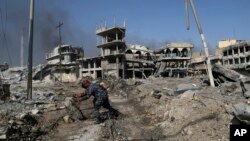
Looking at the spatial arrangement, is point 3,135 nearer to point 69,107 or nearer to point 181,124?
point 69,107

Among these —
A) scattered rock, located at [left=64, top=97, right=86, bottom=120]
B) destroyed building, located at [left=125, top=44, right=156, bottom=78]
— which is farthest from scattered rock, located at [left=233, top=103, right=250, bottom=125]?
destroyed building, located at [left=125, top=44, right=156, bottom=78]

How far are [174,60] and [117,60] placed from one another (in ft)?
42.6

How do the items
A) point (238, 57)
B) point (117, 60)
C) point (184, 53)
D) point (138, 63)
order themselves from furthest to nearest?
1. point (184, 53)
2. point (138, 63)
3. point (238, 57)
4. point (117, 60)

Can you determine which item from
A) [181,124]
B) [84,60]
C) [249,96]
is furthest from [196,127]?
[84,60]

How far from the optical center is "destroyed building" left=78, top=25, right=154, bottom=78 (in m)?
55.7

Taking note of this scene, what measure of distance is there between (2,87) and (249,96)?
1487cm

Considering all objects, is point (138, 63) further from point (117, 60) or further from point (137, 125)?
point (137, 125)

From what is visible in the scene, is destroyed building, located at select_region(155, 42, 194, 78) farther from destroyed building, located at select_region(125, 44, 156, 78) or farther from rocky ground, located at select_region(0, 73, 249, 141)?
rocky ground, located at select_region(0, 73, 249, 141)

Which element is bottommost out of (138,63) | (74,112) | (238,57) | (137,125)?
(137,125)

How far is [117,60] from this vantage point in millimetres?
54938

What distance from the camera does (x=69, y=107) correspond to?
1321 cm

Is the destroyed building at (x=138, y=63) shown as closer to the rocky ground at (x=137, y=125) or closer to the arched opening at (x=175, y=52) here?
the arched opening at (x=175, y=52)

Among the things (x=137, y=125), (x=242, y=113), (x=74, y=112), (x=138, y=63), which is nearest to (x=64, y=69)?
(x=138, y=63)

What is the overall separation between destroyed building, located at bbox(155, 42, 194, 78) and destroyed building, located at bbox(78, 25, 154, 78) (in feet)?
7.66
